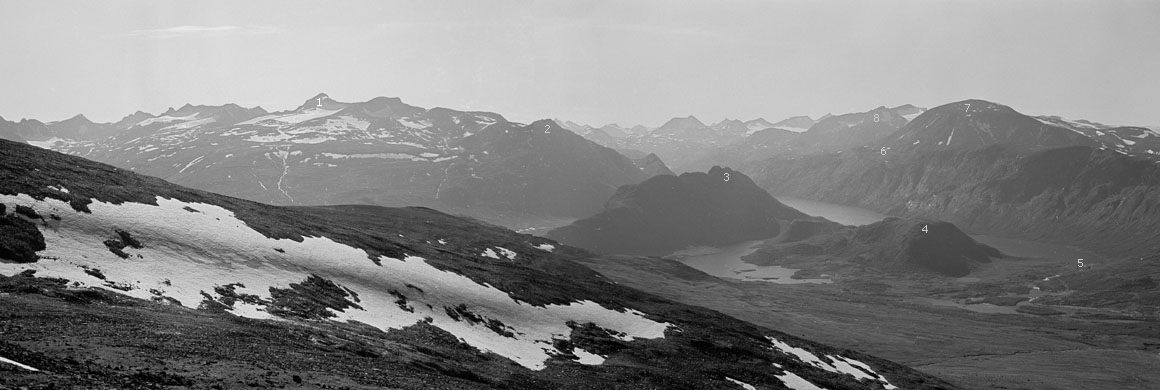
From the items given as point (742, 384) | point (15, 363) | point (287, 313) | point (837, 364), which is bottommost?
point (837, 364)

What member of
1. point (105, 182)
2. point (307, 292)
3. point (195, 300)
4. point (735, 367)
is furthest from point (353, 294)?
point (735, 367)

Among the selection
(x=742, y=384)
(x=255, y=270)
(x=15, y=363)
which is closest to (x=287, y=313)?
(x=255, y=270)

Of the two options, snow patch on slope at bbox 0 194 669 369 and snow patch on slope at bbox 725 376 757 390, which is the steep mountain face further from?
snow patch on slope at bbox 725 376 757 390

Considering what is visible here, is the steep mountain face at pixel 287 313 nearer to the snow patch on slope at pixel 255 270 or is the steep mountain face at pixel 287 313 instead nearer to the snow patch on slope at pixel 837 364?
the snow patch on slope at pixel 255 270

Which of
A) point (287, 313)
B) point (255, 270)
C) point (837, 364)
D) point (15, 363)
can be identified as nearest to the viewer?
point (15, 363)

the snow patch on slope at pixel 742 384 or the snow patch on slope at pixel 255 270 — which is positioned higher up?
the snow patch on slope at pixel 255 270

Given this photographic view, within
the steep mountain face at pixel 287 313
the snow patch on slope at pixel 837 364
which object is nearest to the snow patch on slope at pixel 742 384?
the steep mountain face at pixel 287 313

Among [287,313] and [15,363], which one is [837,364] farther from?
[15,363]

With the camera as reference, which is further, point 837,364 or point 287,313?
point 837,364

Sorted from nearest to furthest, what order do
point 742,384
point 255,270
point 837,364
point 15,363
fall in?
point 15,363
point 255,270
point 742,384
point 837,364
